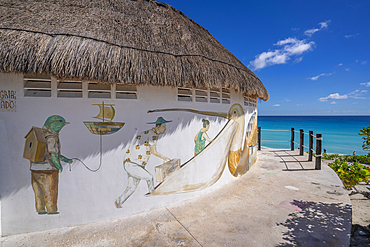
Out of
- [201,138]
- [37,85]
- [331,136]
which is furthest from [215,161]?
[331,136]

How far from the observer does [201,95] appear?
4.18m

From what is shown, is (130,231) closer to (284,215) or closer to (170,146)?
(170,146)

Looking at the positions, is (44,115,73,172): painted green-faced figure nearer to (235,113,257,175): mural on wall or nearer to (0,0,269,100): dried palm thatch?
(0,0,269,100): dried palm thatch

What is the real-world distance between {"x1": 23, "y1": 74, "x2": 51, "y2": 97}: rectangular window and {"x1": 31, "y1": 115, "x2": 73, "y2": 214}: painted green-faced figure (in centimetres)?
44

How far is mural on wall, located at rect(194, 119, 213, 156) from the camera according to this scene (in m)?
4.10

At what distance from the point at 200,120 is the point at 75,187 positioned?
8.95 feet

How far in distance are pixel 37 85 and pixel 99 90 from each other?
95cm

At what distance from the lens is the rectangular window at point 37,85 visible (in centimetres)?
294

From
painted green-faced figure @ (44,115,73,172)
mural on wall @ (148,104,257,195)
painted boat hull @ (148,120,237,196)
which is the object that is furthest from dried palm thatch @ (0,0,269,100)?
painted boat hull @ (148,120,237,196)

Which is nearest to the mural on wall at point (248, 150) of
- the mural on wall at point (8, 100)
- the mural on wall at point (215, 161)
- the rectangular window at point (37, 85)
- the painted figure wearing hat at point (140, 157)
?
the mural on wall at point (215, 161)

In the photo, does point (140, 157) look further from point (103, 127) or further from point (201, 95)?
point (201, 95)

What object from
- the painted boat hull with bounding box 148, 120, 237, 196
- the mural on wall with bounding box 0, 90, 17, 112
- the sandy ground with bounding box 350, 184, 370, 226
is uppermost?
the mural on wall with bounding box 0, 90, 17, 112

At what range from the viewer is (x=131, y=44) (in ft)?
11.2

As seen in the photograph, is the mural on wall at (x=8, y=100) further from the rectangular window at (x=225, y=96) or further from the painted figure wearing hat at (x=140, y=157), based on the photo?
the rectangular window at (x=225, y=96)
